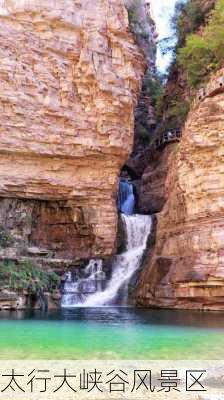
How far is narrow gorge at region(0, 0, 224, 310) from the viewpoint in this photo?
22.7 metres

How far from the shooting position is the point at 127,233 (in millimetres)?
29016

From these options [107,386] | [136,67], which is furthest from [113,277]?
[107,386]

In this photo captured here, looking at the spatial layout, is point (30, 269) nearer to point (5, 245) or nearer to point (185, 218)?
point (5, 245)

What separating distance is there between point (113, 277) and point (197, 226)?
661 cm

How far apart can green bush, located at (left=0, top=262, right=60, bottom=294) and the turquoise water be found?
21.9 feet

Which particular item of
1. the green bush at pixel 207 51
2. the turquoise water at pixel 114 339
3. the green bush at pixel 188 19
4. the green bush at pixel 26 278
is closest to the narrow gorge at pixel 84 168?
the green bush at pixel 26 278

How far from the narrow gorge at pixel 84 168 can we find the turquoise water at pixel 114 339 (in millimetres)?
6815

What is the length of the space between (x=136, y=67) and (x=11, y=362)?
22.7 m

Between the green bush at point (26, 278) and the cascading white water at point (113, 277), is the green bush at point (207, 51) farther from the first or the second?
the green bush at point (26, 278)

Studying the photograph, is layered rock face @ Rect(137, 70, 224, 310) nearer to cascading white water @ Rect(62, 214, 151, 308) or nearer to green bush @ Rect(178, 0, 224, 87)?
cascading white water @ Rect(62, 214, 151, 308)

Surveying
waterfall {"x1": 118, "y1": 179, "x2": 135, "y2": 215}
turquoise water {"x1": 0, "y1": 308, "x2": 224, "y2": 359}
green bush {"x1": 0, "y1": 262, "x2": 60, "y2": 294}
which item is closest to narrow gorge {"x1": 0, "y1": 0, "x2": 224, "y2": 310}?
green bush {"x1": 0, "y1": 262, "x2": 60, "y2": 294}

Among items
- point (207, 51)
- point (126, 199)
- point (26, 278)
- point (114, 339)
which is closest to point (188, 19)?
point (207, 51)

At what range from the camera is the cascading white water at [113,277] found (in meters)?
25.7

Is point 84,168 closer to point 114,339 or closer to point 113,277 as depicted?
point 113,277
